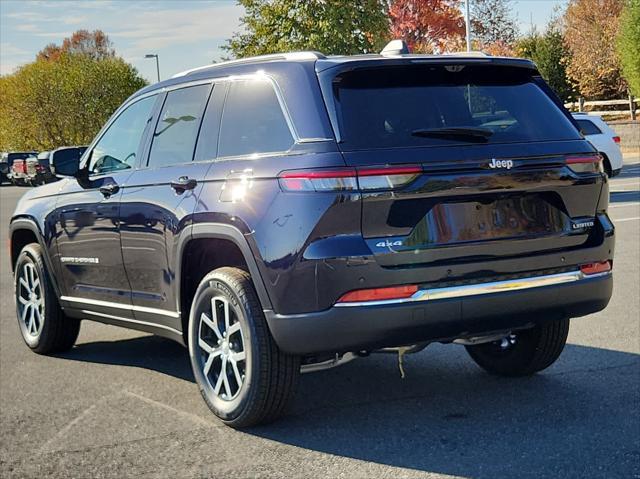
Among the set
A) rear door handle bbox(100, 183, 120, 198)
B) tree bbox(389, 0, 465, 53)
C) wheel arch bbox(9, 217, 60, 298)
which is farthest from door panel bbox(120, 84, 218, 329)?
tree bbox(389, 0, 465, 53)

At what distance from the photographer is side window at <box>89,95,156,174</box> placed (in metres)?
6.04

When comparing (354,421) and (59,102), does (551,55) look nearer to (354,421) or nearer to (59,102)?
(59,102)

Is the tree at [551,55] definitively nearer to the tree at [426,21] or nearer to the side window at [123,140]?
the tree at [426,21]

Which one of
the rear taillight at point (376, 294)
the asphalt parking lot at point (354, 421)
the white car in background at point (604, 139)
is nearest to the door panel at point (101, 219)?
the asphalt parking lot at point (354, 421)

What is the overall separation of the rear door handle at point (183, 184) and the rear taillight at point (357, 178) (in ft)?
3.07

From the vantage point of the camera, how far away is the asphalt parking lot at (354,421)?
4309 mm

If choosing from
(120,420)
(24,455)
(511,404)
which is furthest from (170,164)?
(511,404)

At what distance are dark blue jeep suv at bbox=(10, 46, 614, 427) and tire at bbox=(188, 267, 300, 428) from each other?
1 centimetres

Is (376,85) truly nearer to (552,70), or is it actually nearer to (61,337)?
(61,337)

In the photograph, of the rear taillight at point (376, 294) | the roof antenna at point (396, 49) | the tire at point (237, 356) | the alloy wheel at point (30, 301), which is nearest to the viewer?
the rear taillight at point (376, 294)

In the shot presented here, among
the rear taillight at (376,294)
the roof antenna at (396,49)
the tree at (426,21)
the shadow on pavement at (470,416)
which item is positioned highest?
the tree at (426,21)

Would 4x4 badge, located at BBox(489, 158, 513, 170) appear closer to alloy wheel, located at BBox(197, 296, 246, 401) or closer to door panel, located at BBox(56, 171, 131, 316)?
alloy wheel, located at BBox(197, 296, 246, 401)

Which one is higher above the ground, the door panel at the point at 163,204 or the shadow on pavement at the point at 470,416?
the door panel at the point at 163,204

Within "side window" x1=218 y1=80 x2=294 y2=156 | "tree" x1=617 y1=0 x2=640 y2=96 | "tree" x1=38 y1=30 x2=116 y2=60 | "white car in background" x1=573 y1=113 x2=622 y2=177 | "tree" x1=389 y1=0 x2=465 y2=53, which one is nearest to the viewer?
"side window" x1=218 y1=80 x2=294 y2=156
